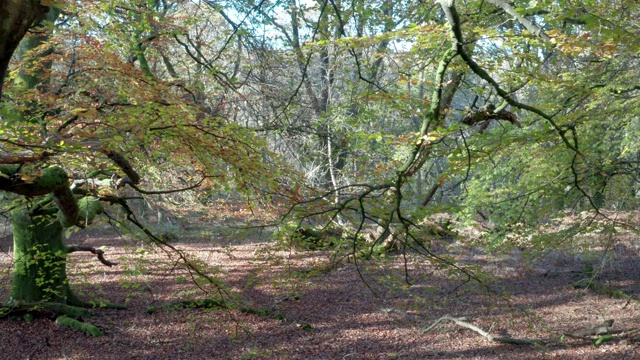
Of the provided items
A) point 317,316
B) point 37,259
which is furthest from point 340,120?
point 37,259

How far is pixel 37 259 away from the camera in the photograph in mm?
7816

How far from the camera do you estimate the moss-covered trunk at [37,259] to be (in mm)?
8127

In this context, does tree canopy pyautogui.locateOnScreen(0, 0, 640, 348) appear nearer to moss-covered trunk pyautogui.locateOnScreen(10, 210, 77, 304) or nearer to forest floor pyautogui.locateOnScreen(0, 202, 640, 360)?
moss-covered trunk pyautogui.locateOnScreen(10, 210, 77, 304)

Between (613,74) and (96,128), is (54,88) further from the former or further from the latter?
(613,74)

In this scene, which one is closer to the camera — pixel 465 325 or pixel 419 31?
pixel 419 31

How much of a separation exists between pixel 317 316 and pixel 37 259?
5.65m

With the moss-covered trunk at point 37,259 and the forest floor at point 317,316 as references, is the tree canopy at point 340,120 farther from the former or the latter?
the forest floor at point 317,316

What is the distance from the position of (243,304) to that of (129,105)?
18.3 feet

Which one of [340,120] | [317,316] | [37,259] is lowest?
[317,316]

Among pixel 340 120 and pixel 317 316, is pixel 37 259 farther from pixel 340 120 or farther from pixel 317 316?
pixel 317 316

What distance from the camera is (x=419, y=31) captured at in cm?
429

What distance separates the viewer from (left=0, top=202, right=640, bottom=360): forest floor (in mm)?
8102

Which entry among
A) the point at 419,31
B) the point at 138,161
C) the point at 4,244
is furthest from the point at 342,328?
the point at 4,244

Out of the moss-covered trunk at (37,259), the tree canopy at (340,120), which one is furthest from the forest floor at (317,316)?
the tree canopy at (340,120)
